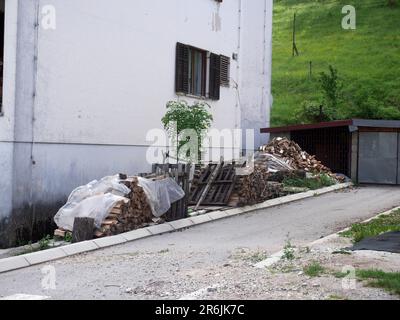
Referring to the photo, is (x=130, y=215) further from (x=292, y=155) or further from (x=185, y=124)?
(x=292, y=155)

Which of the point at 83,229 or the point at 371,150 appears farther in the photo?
the point at 371,150

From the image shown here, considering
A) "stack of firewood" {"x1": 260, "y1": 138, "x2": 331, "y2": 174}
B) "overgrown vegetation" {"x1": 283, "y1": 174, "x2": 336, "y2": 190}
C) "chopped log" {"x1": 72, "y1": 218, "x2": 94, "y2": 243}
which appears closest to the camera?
"chopped log" {"x1": 72, "y1": 218, "x2": 94, "y2": 243}

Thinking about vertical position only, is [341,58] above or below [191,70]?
above

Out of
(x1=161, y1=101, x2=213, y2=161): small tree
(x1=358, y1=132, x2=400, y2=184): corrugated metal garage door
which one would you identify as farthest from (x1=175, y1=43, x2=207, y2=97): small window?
(x1=358, y1=132, x2=400, y2=184): corrugated metal garage door

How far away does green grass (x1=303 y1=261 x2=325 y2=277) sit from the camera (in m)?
8.02

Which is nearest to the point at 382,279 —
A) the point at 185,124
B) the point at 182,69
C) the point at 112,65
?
the point at 185,124

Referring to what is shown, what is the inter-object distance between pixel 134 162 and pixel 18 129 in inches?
170

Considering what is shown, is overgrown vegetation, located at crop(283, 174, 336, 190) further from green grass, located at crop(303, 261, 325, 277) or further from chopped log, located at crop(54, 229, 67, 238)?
green grass, located at crop(303, 261, 325, 277)

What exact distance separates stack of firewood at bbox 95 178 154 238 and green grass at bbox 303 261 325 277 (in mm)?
4847

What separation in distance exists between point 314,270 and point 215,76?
12.0m

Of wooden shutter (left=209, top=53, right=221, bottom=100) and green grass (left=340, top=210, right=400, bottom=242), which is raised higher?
wooden shutter (left=209, top=53, right=221, bottom=100)

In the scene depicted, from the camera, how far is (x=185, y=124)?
15.2 metres

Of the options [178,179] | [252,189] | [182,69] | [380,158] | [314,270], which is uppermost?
[182,69]

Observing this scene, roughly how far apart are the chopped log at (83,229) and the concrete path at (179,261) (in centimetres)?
69
